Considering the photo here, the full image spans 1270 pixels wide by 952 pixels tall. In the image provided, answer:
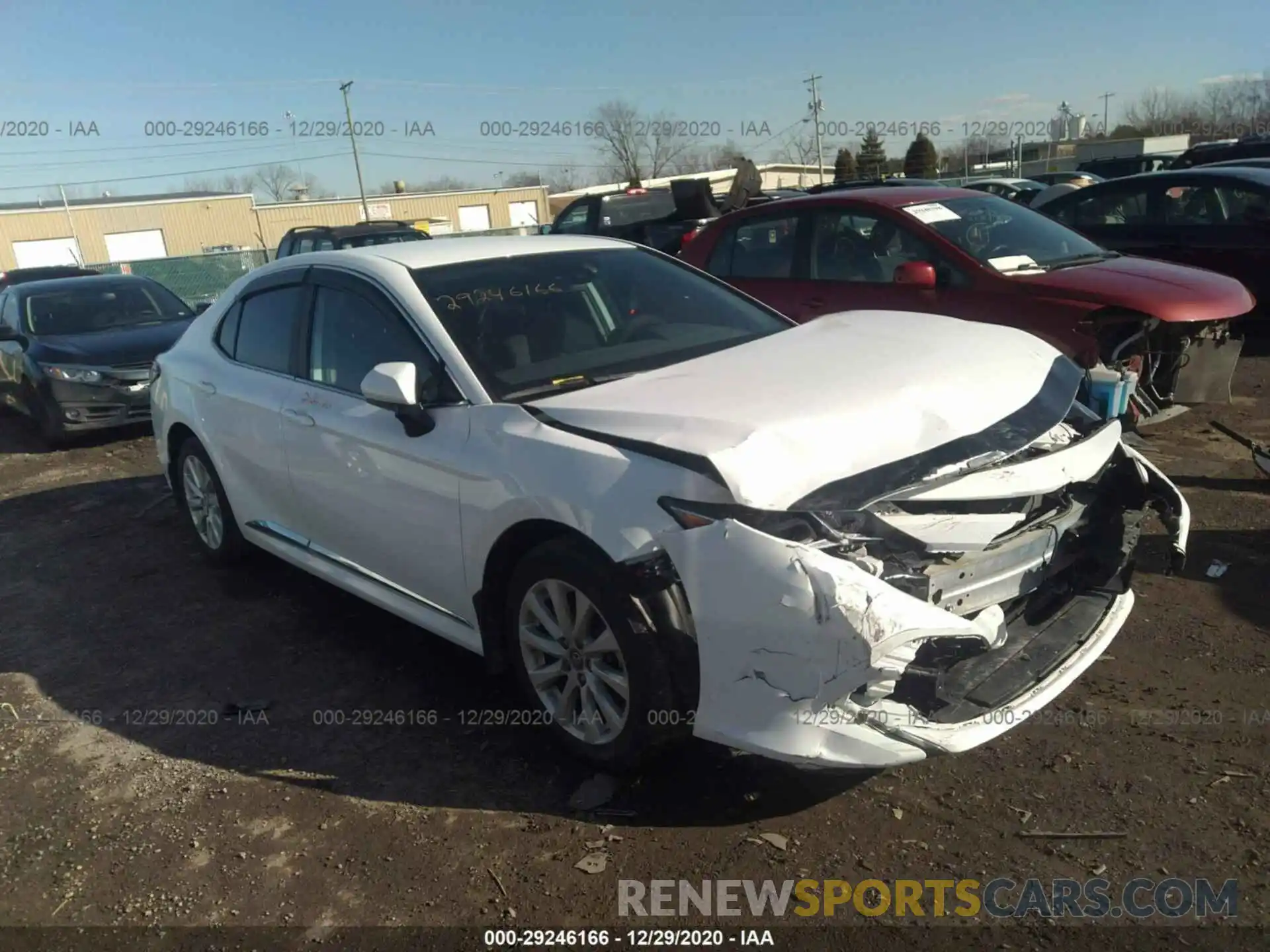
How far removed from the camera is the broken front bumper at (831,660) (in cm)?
251

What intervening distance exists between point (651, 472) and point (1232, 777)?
2.02 m

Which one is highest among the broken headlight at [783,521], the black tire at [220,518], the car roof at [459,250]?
the car roof at [459,250]

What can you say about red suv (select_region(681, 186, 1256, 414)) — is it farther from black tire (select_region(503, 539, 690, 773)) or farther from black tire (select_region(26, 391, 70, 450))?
black tire (select_region(26, 391, 70, 450))

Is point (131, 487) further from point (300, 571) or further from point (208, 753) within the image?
point (208, 753)

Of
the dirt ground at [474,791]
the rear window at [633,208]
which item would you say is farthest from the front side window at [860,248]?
the rear window at [633,208]

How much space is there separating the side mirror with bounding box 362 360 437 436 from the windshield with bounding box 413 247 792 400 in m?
0.23

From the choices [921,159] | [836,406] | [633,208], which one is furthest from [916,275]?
[921,159]

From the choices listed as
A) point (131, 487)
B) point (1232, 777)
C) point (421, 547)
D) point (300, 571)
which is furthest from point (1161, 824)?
point (131, 487)

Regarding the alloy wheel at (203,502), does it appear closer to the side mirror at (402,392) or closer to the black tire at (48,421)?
the side mirror at (402,392)

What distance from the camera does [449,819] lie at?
10.2 feet

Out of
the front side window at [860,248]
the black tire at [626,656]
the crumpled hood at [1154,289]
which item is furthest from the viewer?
the front side window at [860,248]

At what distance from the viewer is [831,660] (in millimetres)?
2533

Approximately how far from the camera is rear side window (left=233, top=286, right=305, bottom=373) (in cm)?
450

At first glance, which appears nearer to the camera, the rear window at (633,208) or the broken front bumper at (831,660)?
the broken front bumper at (831,660)
